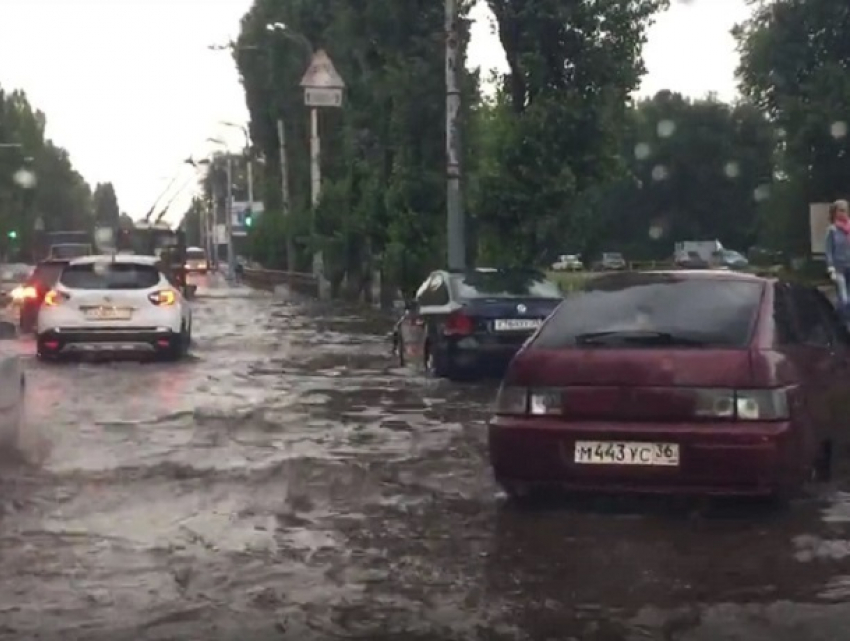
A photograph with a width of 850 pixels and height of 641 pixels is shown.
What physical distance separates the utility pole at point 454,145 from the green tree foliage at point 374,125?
549 cm

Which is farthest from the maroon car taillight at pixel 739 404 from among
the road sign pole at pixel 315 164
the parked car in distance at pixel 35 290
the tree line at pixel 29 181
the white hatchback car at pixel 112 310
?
the tree line at pixel 29 181

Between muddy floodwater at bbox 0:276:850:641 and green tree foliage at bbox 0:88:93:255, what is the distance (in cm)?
10193

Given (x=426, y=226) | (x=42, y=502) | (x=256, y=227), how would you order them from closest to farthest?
(x=42, y=502), (x=426, y=226), (x=256, y=227)

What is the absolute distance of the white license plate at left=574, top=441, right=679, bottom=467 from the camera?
9.04 m

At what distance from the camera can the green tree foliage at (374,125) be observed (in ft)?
117

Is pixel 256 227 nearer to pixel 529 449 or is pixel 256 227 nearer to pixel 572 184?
pixel 572 184

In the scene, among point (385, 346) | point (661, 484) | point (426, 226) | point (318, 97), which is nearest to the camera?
point (661, 484)

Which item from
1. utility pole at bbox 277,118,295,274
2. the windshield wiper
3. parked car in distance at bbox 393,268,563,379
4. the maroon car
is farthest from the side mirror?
utility pole at bbox 277,118,295,274

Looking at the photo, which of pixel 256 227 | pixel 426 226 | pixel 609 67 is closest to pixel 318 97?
pixel 426 226

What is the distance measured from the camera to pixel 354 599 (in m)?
7.49

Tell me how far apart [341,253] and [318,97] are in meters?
8.52

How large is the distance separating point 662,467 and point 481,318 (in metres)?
10.1

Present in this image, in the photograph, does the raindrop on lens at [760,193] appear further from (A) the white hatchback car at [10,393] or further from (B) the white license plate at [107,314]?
(A) the white hatchback car at [10,393]

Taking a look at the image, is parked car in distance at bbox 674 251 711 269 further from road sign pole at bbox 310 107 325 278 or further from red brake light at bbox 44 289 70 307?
road sign pole at bbox 310 107 325 278
